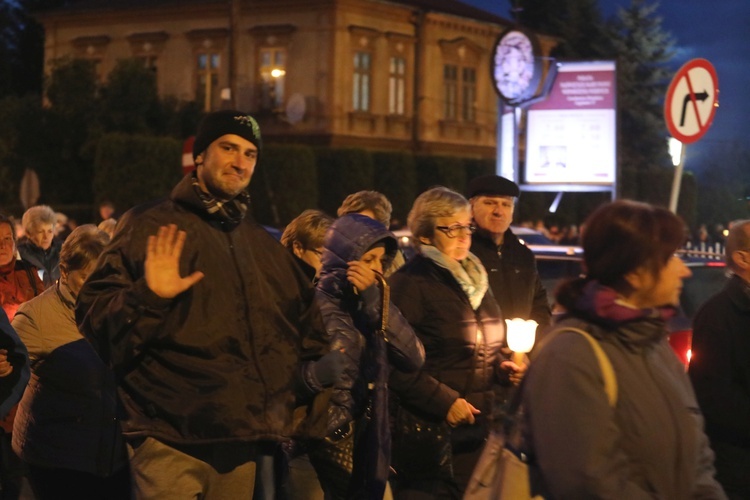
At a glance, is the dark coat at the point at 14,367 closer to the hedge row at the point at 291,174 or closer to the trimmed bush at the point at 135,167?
the hedge row at the point at 291,174

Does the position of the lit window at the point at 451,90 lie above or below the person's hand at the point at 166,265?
above

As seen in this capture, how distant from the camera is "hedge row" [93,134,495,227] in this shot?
138 feet

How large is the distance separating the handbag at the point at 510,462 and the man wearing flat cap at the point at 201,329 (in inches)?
39.2

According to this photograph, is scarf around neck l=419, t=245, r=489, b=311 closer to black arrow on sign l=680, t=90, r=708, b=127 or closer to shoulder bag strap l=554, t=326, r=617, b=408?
shoulder bag strap l=554, t=326, r=617, b=408

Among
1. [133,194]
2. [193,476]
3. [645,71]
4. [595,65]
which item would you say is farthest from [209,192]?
[645,71]

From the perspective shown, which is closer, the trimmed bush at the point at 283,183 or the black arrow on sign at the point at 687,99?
the black arrow on sign at the point at 687,99

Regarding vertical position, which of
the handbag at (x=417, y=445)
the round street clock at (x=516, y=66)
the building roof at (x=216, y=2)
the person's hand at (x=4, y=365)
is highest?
the building roof at (x=216, y=2)

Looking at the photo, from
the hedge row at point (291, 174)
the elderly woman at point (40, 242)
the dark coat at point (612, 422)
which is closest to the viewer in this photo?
the dark coat at point (612, 422)

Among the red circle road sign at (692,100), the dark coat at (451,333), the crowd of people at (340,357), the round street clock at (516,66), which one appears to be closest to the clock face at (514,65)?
the round street clock at (516,66)

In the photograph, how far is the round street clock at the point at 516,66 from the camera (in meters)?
21.2

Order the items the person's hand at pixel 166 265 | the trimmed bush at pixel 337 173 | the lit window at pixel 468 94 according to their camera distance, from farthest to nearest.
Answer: the lit window at pixel 468 94 < the trimmed bush at pixel 337 173 < the person's hand at pixel 166 265

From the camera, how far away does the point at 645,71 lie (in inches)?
2648

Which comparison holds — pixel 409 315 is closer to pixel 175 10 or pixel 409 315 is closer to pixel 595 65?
pixel 595 65

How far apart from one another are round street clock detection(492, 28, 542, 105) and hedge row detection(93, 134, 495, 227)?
71.0 ft
